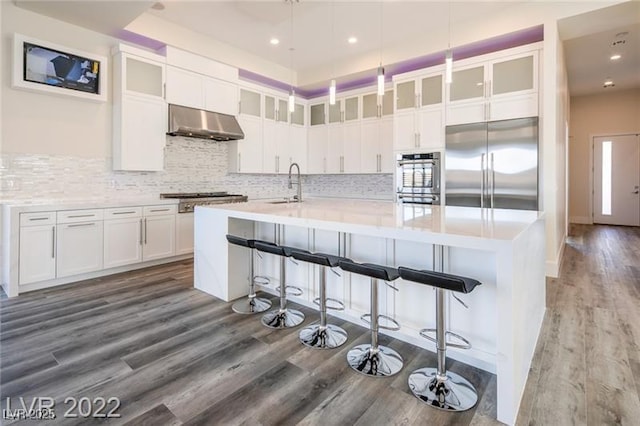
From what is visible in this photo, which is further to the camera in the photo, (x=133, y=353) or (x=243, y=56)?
(x=243, y=56)

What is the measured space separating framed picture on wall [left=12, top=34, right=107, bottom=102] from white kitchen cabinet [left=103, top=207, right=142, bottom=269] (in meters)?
1.47

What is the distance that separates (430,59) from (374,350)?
462 cm

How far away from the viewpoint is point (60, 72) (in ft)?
12.3

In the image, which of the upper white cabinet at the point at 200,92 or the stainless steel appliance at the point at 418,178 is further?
the stainless steel appliance at the point at 418,178

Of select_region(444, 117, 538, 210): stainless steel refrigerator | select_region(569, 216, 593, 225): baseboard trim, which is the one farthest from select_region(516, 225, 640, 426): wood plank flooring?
select_region(569, 216, 593, 225): baseboard trim

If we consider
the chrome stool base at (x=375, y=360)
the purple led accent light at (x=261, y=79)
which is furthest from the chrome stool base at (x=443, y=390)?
the purple led accent light at (x=261, y=79)

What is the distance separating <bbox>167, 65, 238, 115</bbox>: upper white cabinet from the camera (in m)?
4.66

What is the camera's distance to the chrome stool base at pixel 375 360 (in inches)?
79.3

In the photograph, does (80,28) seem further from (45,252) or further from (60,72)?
(45,252)

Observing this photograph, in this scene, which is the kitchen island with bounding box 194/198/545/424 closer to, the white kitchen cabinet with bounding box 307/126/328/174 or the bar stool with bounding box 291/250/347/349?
the bar stool with bounding box 291/250/347/349

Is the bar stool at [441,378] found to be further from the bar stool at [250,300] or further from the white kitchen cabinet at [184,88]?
the white kitchen cabinet at [184,88]

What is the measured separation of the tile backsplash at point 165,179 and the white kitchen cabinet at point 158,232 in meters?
0.55

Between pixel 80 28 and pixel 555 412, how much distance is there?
229 inches

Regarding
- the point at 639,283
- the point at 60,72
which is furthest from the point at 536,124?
the point at 60,72
